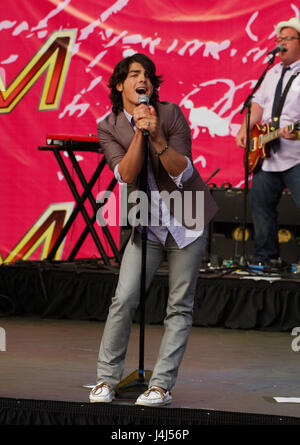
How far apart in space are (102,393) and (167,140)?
1078mm

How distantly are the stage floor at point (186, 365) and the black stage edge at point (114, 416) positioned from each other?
23 centimetres

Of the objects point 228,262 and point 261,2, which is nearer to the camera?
point 228,262

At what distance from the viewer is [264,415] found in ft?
9.75

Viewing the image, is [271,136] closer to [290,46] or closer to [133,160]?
[290,46]

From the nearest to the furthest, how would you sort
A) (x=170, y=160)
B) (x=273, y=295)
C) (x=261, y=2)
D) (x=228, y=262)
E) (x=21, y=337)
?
(x=170, y=160) < (x=21, y=337) < (x=273, y=295) < (x=228, y=262) < (x=261, y=2)

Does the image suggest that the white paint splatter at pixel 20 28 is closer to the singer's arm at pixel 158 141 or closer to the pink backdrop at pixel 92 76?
the pink backdrop at pixel 92 76

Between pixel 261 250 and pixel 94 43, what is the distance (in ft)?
8.38

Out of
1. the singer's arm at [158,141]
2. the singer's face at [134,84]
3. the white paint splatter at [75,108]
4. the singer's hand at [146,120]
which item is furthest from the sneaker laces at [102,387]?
the white paint splatter at [75,108]

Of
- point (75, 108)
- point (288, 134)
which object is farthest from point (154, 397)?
point (75, 108)

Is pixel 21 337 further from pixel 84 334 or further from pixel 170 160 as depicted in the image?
pixel 170 160

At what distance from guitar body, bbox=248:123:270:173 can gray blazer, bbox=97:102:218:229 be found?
2559mm

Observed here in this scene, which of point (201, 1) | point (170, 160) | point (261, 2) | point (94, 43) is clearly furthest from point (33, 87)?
point (170, 160)

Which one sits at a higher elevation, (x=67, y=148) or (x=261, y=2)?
(x=261, y=2)

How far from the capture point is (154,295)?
5.39 m
